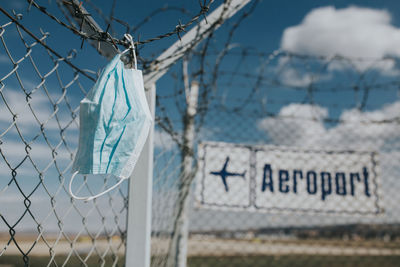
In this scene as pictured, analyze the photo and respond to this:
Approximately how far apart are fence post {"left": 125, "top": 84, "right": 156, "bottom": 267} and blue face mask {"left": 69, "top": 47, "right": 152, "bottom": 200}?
41 cm

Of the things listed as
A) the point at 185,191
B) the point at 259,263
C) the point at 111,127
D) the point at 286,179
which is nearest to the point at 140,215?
the point at 111,127

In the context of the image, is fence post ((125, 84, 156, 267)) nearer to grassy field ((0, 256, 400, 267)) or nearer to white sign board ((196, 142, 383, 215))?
white sign board ((196, 142, 383, 215))

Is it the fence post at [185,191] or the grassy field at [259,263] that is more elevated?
the fence post at [185,191]

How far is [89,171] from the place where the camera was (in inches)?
28.6

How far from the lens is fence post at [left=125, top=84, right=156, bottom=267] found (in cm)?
113

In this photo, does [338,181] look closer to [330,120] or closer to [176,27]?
[330,120]

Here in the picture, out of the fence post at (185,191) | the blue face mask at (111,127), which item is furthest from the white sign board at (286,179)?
the blue face mask at (111,127)

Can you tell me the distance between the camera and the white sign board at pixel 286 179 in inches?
96.8

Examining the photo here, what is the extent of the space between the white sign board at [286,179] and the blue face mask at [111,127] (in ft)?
5.52

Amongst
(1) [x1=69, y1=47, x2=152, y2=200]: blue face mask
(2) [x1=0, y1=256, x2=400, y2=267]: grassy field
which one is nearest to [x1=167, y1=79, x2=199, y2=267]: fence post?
(1) [x1=69, y1=47, x2=152, y2=200]: blue face mask

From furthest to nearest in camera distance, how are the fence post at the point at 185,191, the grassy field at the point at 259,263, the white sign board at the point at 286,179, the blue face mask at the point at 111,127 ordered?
the grassy field at the point at 259,263 → the white sign board at the point at 286,179 → the fence post at the point at 185,191 → the blue face mask at the point at 111,127

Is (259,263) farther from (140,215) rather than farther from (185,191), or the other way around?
(140,215)

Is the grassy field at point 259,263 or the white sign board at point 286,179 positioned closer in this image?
the white sign board at point 286,179

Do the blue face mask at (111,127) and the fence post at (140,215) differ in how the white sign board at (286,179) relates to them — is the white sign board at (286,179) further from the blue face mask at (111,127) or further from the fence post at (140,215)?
the blue face mask at (111,127)
